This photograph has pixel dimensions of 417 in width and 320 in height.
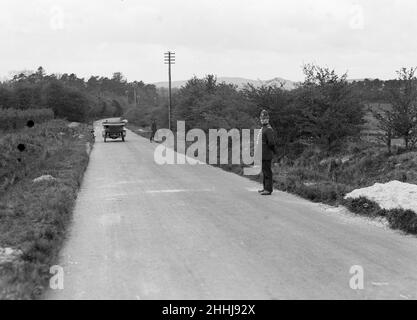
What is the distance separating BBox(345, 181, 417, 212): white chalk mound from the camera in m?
A: 8.66

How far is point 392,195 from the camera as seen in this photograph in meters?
9.30

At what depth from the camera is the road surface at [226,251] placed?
17.3ft

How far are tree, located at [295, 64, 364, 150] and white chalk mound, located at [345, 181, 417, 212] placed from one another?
340 inches

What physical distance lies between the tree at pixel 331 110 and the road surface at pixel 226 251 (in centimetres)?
766

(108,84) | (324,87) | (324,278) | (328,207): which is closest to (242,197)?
(328,207)

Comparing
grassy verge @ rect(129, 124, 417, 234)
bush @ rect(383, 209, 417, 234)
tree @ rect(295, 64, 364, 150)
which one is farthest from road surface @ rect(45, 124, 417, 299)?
tree @ rect(295, 64, 364, 150)

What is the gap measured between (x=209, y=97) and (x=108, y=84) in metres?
156

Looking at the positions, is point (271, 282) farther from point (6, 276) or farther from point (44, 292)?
point (6, 276)

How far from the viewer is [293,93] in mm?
20406

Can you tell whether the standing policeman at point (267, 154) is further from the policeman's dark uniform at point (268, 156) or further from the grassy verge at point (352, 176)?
the grassy verge at point (352, 176)

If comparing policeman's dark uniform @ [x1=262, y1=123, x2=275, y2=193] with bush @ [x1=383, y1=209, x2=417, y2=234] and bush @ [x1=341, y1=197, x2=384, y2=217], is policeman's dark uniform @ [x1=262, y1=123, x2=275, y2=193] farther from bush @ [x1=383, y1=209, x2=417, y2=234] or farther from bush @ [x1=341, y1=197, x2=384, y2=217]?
bush @ [x1=383, y1=209, x2=417, y2=234]

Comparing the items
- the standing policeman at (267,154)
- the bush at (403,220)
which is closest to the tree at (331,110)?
the standing policeman at (267,154)

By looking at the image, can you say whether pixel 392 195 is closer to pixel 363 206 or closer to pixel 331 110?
pixel 363 206

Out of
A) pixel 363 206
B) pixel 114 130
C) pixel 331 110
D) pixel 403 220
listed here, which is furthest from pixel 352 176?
pixel 114 130
